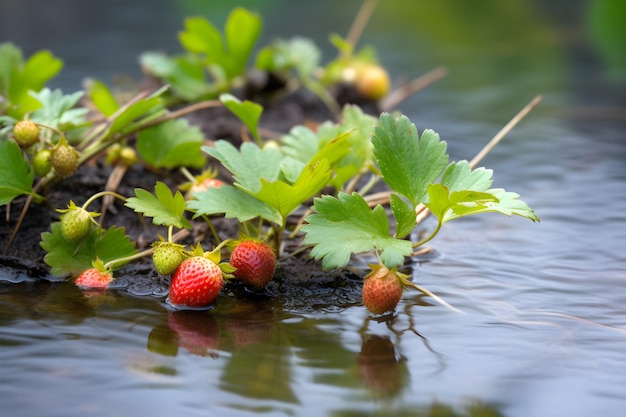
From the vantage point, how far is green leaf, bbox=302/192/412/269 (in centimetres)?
107

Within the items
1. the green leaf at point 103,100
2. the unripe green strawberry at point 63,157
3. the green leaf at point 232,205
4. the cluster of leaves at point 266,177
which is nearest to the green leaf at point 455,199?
the cluster of leaves at point 266,177

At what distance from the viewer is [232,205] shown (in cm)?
117

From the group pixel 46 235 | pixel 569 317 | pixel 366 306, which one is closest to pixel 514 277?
pixel 569 317

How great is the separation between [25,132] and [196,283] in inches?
17.1

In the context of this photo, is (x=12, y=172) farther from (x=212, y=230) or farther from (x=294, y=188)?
(x=294, y=188)

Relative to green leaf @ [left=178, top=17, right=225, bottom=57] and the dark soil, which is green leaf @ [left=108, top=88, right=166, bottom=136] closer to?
the dark soil

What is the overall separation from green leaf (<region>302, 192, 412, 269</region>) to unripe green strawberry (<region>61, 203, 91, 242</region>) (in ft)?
1.13

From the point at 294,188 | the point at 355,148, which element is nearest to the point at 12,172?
the point at 294,188

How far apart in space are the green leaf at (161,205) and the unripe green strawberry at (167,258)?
4 cm

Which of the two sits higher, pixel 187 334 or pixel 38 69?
pixel 38 69

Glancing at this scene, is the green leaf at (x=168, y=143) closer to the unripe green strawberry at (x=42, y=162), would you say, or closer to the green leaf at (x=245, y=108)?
the green leaf at (x=245, y=108)

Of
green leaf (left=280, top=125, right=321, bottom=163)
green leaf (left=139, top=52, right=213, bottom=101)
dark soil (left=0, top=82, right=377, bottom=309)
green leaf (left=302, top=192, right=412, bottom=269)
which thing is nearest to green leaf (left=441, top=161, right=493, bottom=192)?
green leaf (left=302, top=192, right=412, bottom=269)

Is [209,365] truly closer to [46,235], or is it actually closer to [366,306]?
[366,306]

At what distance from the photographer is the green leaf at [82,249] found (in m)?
1.22
